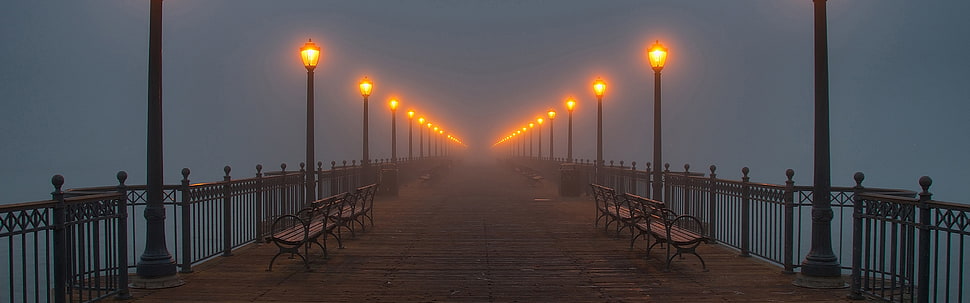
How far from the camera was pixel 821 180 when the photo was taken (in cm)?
810

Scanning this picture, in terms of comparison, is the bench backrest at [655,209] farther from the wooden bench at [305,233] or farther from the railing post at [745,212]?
the wooden bench at [305,233]

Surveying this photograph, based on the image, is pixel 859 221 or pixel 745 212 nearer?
pixel 859 221

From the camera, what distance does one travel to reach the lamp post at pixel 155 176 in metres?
8.02

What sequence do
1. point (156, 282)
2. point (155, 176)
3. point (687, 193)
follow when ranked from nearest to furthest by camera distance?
point (156, 282), point (155, 176), point (687, 193)

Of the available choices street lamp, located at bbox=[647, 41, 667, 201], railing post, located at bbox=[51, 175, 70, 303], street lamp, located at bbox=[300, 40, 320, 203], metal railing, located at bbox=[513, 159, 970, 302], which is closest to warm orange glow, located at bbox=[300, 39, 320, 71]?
street lamp, located at bbox=[300, 40, 320, 203]

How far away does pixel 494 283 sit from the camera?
26.7ft

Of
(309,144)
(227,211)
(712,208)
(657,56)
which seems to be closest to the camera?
(227,211)

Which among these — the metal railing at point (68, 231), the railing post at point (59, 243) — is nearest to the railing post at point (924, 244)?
the metal railing at point (68, 231)

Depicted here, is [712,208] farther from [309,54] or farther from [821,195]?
[309,54]

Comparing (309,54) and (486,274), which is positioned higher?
(309,54)

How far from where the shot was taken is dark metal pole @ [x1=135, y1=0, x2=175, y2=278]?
8.02m

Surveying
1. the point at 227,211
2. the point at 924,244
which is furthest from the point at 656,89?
the point at 227,211

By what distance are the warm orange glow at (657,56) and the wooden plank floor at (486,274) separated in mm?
3725

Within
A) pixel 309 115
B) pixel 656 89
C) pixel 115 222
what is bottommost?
pixel 115 222
